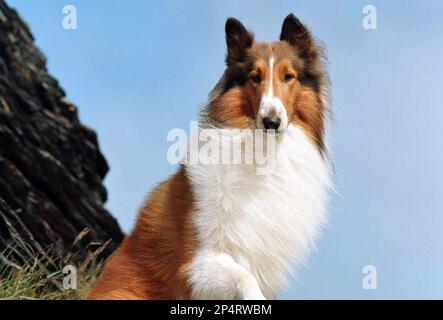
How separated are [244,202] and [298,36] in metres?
1.62

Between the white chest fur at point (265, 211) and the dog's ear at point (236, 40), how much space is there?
81 cm

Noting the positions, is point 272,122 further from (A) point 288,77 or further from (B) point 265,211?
(B) point 265,211

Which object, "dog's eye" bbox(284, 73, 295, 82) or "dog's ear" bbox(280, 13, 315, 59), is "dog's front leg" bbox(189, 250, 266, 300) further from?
"dog's ear" bbox(280, 13, 315, 59)

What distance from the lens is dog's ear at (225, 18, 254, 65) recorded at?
6285 millimetres

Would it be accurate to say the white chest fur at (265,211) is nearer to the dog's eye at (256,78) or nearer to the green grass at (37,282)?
the dog's eye at (256,78)

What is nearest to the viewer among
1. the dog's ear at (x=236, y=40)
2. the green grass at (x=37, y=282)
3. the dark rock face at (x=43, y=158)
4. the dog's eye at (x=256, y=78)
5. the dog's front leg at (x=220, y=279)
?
the dog's front leg at (x=220, y=279)

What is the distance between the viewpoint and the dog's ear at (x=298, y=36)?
6.38 meters

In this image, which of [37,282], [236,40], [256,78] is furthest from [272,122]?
[37,282]

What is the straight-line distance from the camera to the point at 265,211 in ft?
19.4

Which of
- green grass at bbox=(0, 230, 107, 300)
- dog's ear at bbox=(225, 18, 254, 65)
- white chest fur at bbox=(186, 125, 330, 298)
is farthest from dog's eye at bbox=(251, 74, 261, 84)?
green grass at bbox=(0, 230, 107, 300)

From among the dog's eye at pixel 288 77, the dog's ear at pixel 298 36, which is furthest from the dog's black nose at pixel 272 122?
the dog's ear at pixel 298 36
